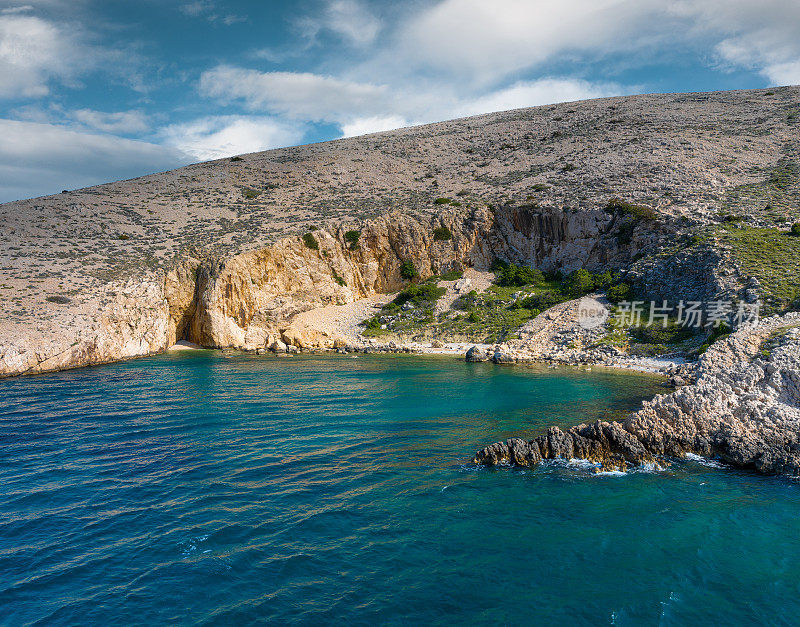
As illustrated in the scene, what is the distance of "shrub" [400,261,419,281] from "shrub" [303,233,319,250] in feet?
32.1

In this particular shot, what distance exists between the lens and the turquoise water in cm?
866

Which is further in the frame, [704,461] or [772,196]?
[772,196]

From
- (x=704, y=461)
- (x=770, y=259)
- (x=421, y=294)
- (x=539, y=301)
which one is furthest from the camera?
(x=421, y=294)

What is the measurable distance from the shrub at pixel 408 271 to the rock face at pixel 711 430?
37662 mm

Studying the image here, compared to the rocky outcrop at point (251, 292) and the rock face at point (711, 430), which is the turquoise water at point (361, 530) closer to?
the rock face at point (711, 430)

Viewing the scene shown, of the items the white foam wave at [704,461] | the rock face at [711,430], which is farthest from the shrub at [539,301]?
the white foam wave at [704,461]

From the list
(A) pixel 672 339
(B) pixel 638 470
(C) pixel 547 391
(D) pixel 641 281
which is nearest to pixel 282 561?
(B) pixel 638 470

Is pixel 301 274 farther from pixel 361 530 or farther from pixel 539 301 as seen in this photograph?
pixel 361 530

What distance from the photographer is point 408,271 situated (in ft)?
175

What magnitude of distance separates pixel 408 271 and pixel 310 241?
36.6 feet

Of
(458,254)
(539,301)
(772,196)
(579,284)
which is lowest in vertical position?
(539,301)

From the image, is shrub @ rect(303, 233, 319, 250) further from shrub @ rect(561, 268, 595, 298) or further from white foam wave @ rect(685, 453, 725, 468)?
white foam wave @ rect(685, 453, 725, 468)

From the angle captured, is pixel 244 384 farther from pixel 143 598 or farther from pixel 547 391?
pixel 143 598
